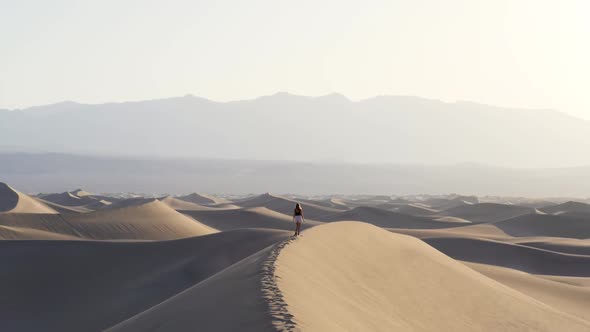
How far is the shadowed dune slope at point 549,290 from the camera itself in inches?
767

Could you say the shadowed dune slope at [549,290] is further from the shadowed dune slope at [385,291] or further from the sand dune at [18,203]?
the sand dune at [18,203]

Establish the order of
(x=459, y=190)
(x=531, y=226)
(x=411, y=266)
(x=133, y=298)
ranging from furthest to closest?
(x=459, y=190) < (x=531, y=226) < (x=133, y=298) < (x=411, y=266)

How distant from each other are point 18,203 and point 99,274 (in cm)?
3037

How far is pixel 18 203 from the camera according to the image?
1959 inches

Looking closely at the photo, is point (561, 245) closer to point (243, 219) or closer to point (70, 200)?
point (243, 219)

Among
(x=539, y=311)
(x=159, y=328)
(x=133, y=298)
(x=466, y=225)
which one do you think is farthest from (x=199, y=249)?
(x=466, y=225)

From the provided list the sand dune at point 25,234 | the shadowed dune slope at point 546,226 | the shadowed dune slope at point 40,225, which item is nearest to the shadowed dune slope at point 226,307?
the sand dune at point 25,234

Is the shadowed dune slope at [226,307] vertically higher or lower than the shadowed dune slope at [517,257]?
higher

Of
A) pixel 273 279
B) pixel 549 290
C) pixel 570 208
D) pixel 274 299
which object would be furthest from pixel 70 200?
pixel 274 299

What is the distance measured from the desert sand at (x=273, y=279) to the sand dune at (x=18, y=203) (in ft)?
39.4

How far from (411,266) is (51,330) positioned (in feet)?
31.7

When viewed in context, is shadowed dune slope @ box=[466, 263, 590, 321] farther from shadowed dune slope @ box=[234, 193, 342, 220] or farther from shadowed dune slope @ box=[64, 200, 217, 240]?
shadowed dune slope @ box=[234, 193, 342, 220]

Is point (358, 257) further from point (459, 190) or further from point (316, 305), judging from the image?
point (459, 190)

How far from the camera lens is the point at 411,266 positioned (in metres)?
16.2
